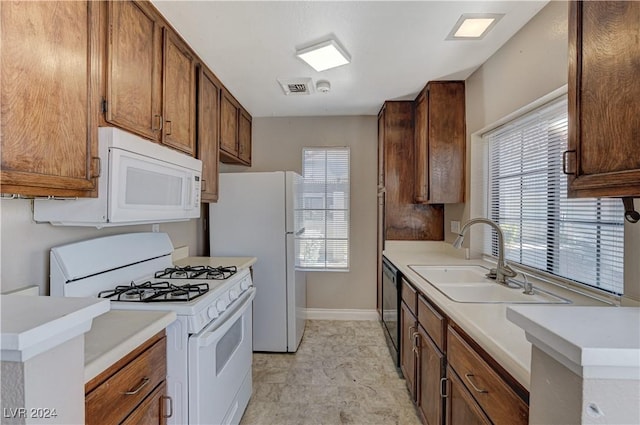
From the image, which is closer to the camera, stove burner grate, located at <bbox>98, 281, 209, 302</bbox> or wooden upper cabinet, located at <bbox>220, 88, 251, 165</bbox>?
stove burner grate, located at <bbox>98, 281, 209, 302</bbox>

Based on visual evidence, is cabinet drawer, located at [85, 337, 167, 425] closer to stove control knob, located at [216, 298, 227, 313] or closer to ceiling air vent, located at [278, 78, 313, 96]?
stove control knob, located at [216, 298, 227, 313]

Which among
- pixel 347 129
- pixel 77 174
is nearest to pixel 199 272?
pixel 77 174

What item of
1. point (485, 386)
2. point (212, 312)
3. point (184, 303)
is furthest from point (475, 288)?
point (184, 303)

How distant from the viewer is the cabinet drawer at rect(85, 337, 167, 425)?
873mm

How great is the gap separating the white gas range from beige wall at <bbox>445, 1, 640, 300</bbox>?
1.72 meters

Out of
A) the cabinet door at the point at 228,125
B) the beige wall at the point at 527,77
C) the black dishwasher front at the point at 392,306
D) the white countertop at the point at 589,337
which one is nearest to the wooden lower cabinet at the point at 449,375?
the black dishwasher front at the point at 392,306

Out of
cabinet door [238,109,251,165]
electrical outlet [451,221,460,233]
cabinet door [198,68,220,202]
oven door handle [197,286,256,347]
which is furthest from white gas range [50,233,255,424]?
electrical outlet [451,221,460,233]

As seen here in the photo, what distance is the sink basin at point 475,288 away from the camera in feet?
4.73

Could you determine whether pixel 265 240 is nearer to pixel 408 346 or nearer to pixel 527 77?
pixel 408 346

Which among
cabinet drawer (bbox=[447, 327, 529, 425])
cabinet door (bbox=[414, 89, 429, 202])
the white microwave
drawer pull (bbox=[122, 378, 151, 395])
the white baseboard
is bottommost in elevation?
the white baseboard

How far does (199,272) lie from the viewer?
1.92m

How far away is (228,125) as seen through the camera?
279 cm

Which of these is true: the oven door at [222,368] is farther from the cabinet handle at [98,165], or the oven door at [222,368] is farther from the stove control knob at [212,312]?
the cabinet handle at [98,165]

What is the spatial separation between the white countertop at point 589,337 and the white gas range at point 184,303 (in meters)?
1.23
